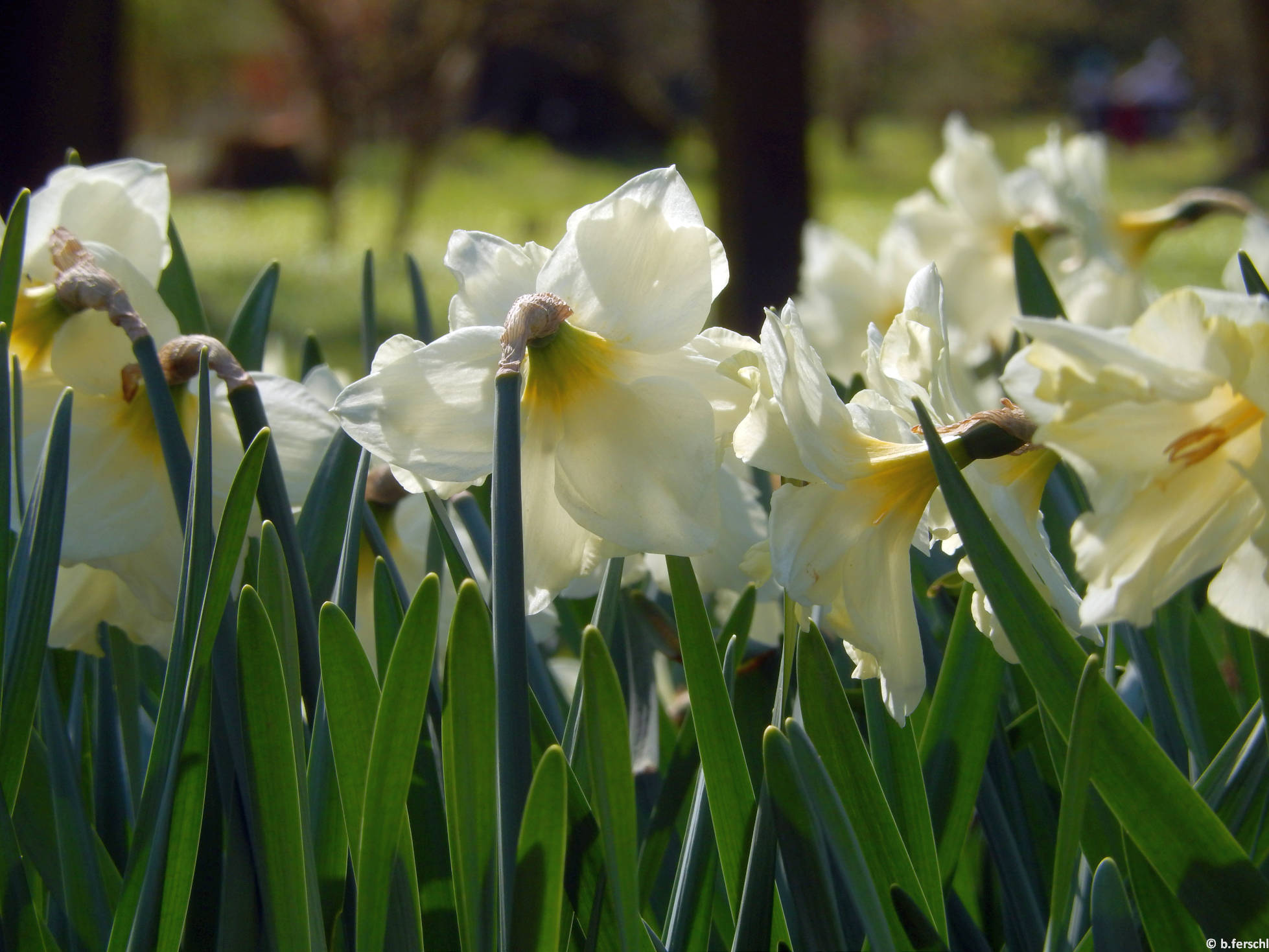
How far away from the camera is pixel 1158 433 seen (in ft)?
1.72

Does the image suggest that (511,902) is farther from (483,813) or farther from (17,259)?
(17,259)

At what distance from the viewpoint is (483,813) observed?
25.4 inches

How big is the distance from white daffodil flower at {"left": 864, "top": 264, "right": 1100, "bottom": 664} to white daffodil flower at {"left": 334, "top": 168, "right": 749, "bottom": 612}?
9 cm

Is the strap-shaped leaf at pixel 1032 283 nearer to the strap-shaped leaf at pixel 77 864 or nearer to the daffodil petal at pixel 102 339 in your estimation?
the daffodil petal at pixel 102 339

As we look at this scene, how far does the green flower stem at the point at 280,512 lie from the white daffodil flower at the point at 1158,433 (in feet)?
1.51

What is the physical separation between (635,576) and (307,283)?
31.7ft

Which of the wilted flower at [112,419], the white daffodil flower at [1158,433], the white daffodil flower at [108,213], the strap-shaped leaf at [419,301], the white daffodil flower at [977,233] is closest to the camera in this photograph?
the white daffodil flower at [1158,433]

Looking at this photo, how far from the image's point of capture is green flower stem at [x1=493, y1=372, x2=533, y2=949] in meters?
0.60

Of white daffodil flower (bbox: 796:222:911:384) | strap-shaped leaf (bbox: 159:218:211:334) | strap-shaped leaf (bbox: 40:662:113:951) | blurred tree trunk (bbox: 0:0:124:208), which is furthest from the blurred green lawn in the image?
strap-shaped leaf (bbox: 40:662:113:951)

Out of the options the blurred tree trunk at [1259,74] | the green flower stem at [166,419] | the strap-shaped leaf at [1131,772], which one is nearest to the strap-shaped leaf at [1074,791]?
the strap-shaped leaf at [1131,772]

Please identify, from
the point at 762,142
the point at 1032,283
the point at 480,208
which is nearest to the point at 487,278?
the point at 1032,283

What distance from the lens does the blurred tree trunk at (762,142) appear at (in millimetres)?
4660

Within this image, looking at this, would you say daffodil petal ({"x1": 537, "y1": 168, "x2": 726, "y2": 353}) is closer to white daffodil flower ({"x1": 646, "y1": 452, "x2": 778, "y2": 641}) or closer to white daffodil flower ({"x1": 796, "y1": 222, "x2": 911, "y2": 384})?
white daffodil flower ({"x1": 646, "y1": 452, "x2": 778, "y2": 641})

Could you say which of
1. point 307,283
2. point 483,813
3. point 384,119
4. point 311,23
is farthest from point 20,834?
point 384,119
